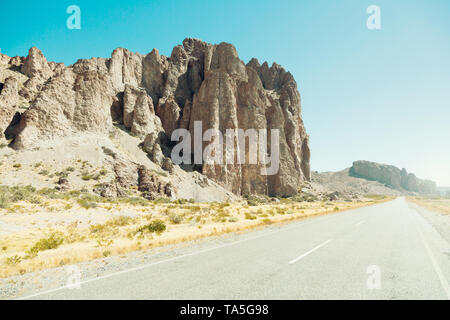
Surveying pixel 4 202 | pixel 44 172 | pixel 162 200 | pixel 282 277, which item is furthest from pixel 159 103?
pixel 282 277

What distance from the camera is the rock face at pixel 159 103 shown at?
43.2 m

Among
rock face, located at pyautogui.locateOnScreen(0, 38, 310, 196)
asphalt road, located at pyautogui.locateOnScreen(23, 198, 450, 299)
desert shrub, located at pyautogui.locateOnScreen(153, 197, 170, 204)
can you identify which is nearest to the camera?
asphalt road, located at pyautogui.locateOnScreen(23, 198, 450, 299)

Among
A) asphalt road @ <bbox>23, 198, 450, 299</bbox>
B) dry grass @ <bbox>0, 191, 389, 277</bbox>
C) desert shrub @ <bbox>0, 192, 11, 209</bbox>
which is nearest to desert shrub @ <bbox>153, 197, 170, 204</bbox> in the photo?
dry grass @ <bbox>0, 191, 389, 277</bbox>

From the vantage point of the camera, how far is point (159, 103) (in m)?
67.3

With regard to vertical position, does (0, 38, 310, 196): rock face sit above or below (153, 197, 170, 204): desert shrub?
above

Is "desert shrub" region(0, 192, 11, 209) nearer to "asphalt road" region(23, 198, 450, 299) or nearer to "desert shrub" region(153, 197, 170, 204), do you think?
"asphalt road" region(23, 198, 450, 299)

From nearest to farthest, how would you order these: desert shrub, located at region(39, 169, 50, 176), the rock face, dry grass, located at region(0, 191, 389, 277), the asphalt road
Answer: the asphalt road → dry grass, located at region(0, 191, 389, 277) → desert shrub, located at region(39, 169, 50, 176) → the rock face

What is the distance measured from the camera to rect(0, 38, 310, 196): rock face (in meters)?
43.2

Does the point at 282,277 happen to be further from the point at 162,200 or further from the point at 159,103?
the point at 159,103

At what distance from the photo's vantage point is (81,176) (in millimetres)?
36219

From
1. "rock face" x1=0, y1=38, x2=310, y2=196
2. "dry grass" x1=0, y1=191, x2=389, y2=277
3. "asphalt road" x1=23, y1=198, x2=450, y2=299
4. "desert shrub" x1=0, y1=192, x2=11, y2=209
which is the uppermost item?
"rock face" x1=0, y1=38, x2=310, y2=196

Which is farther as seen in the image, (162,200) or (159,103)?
(159,103)

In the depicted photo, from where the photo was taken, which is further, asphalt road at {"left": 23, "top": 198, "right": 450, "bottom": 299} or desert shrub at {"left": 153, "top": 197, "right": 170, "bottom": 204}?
desert shrub at {"left": 153, "top": 197, "right": 170, "bottom": 204}

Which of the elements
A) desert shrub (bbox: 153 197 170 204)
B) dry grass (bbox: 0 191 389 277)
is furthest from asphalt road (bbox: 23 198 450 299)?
desert shrub (bbox: 153 197 170 204)
